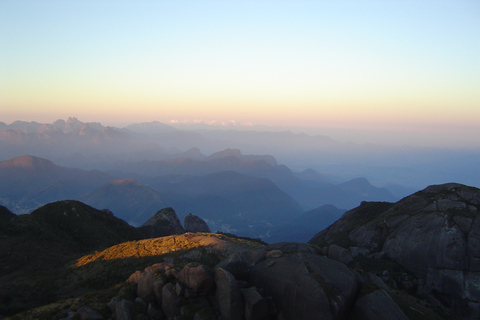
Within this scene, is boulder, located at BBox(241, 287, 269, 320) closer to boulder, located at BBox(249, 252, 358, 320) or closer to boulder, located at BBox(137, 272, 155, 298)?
boulder, located at BBox(249, 252, 358, 320)

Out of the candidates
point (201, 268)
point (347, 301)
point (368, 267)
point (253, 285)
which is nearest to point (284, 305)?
point (253, 285)

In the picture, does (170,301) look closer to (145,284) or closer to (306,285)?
(145,284)

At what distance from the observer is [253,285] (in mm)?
21672

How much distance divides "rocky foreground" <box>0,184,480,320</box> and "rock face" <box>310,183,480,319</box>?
5.3 inches

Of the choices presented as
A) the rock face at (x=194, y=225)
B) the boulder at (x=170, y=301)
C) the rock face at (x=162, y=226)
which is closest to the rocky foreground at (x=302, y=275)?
the boulder at (x=170, y=301)

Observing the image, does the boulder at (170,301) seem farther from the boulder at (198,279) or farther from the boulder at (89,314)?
the boulder at (89,314)

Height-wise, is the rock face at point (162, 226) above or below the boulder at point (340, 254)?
below

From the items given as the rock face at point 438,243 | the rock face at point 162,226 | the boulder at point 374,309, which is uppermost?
the boulder at point 374,309

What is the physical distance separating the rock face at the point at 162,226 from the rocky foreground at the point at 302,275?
127 feet

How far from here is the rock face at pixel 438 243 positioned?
120 ft

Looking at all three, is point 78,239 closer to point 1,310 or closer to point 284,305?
point 1,310

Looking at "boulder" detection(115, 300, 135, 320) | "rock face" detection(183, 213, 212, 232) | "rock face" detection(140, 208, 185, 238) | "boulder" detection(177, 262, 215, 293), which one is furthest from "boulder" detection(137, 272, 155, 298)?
"rock face" detection(183, 213, 212, 232)

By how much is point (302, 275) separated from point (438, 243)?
3370cm

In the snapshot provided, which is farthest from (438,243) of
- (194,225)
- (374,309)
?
(194,225)
